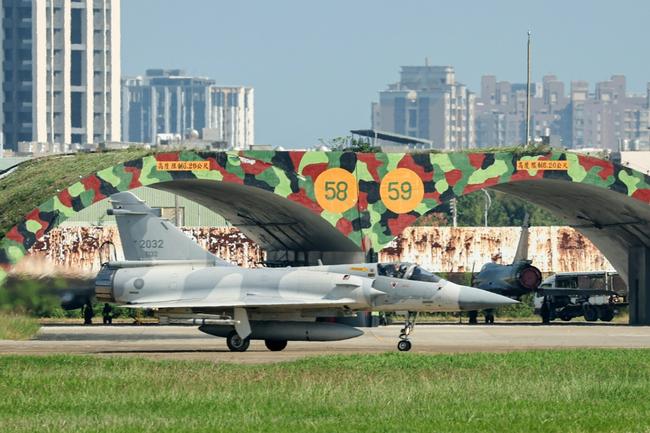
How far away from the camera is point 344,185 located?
48469mm

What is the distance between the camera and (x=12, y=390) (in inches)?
1052

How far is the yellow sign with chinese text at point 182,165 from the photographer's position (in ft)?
151

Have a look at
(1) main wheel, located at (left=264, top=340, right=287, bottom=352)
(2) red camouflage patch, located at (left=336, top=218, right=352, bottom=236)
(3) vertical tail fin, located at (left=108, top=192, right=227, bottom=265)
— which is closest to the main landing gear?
(1) main wheel, located at (left=264, top=340, right=287, bottom=352)

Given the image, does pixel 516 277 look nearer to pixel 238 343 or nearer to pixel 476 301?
pixel 476 301

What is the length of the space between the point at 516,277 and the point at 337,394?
3329 centimetres

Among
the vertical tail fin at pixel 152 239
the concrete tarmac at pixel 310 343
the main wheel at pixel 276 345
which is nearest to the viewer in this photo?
the concrete tarmac at pixel 310 343

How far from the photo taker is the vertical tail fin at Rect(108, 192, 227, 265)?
39.7 meters

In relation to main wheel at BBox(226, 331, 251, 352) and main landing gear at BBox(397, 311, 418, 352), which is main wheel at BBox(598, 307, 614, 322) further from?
main wheel at BBox(226, 331, 251, 352)

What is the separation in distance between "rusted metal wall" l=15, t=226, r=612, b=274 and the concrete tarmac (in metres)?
10.6

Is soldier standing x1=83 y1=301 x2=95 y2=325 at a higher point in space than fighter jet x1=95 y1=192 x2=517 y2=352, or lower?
lower

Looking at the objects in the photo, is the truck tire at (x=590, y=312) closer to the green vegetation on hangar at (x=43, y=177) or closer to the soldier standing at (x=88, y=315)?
the soldier standing at (x=88, y=315)

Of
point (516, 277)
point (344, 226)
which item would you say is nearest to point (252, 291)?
point (344, 226)

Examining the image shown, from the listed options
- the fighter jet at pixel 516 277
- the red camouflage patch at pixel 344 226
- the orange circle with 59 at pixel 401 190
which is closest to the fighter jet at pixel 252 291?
the red camouflage patch at pixel 344 226

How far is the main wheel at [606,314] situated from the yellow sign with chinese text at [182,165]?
69.5ft
